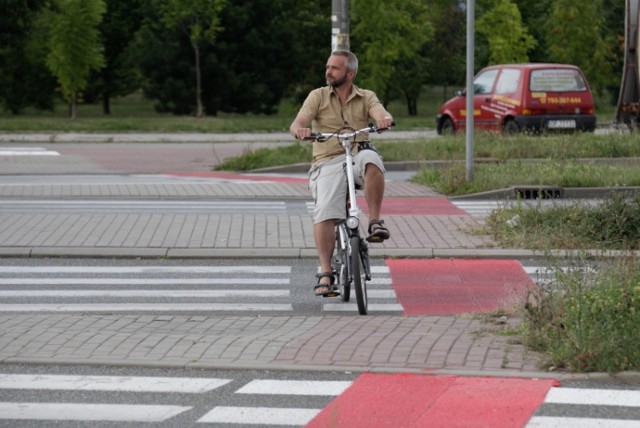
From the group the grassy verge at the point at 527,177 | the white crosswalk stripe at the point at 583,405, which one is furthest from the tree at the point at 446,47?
the white crosswalk stripe at the point at 583,405

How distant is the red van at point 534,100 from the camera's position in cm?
2520

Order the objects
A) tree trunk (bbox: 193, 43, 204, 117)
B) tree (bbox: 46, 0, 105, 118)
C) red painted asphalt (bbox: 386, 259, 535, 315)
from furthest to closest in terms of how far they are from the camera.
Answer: tree trunk (bbox: 193, 43, 204, 117), tree (bbox: 46, 0, 105, 118), red painted asphalt (bbox: 386, 259, 535, 315)

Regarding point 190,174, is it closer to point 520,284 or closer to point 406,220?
point 406,220

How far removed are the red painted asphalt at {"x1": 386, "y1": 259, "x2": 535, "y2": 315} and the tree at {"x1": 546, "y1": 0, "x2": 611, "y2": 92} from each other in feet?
131

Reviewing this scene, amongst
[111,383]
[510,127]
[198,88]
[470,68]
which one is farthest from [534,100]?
[198,88]

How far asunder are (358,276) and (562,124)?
17350 mm

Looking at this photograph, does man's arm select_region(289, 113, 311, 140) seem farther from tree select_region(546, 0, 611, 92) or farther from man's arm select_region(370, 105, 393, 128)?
tree select_region(546, 0, 611, 92)

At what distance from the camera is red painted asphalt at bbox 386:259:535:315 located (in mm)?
9320

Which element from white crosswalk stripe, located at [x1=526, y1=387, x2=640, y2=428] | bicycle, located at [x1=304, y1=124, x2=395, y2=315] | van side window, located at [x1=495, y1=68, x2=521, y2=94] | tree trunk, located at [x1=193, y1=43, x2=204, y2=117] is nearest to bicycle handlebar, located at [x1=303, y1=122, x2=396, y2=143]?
bicycle, located at [x1=304, y1=124, x2=395, y2=315]

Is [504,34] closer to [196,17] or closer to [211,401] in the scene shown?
[196,17]

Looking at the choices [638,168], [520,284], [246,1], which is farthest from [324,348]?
[246,1]

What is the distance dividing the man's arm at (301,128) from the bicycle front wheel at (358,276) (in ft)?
2.49

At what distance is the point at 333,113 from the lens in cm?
927

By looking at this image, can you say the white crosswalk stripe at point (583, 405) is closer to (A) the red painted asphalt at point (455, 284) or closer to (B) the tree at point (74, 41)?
(A) the red painted asphalt at point (455, 284)
